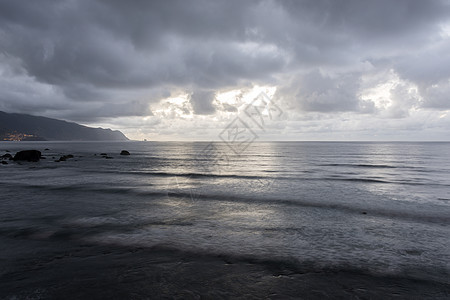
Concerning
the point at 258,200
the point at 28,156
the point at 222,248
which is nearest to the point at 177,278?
the point at 222,248

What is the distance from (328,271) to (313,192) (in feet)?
45.5

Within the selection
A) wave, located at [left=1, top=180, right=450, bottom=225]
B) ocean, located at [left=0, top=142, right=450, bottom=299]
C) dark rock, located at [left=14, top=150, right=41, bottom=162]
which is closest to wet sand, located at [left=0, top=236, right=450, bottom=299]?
ocean, located at [left=0, top=142, right=450, bottom=299]

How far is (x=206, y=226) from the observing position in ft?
36.7

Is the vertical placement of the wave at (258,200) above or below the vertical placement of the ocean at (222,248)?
below

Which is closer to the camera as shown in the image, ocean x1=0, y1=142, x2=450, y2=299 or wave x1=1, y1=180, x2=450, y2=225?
ocean x1=0, y1=142, x2=450, y2=299

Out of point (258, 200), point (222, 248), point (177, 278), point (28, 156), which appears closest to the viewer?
point (177, 278)

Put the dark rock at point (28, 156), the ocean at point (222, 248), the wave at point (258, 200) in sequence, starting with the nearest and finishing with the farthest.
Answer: the ocean at point (222, 248), the wave at point (258, 200), the dark rock at point (28, 156)

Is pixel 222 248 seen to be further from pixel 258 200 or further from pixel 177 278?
pixel 258 200

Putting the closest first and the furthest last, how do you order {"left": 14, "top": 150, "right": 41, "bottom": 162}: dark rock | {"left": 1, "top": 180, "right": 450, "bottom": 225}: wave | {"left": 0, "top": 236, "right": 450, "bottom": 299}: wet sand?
1. {"left": 0, "top": 236, "right": 450, "bottom": 299}: wet sand
2. {"left": 1, "top": 180, "right": 450, "bottom": 225}: wave
3. {"left": 14, "top": 150, "right": 41, "bottom": 162}: dark rock

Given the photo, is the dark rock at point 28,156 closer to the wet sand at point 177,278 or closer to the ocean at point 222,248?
the ocean at point 222,248

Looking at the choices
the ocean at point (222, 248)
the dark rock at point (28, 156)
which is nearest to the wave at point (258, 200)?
the ocean at point (222, 248)

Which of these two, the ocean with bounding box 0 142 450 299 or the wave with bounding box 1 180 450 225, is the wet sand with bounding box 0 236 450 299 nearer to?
the ocean with bounding box 0 142 450 299

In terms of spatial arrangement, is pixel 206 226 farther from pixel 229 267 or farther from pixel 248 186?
pixel 248 186

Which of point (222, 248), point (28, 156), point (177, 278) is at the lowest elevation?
point (28, 156)
